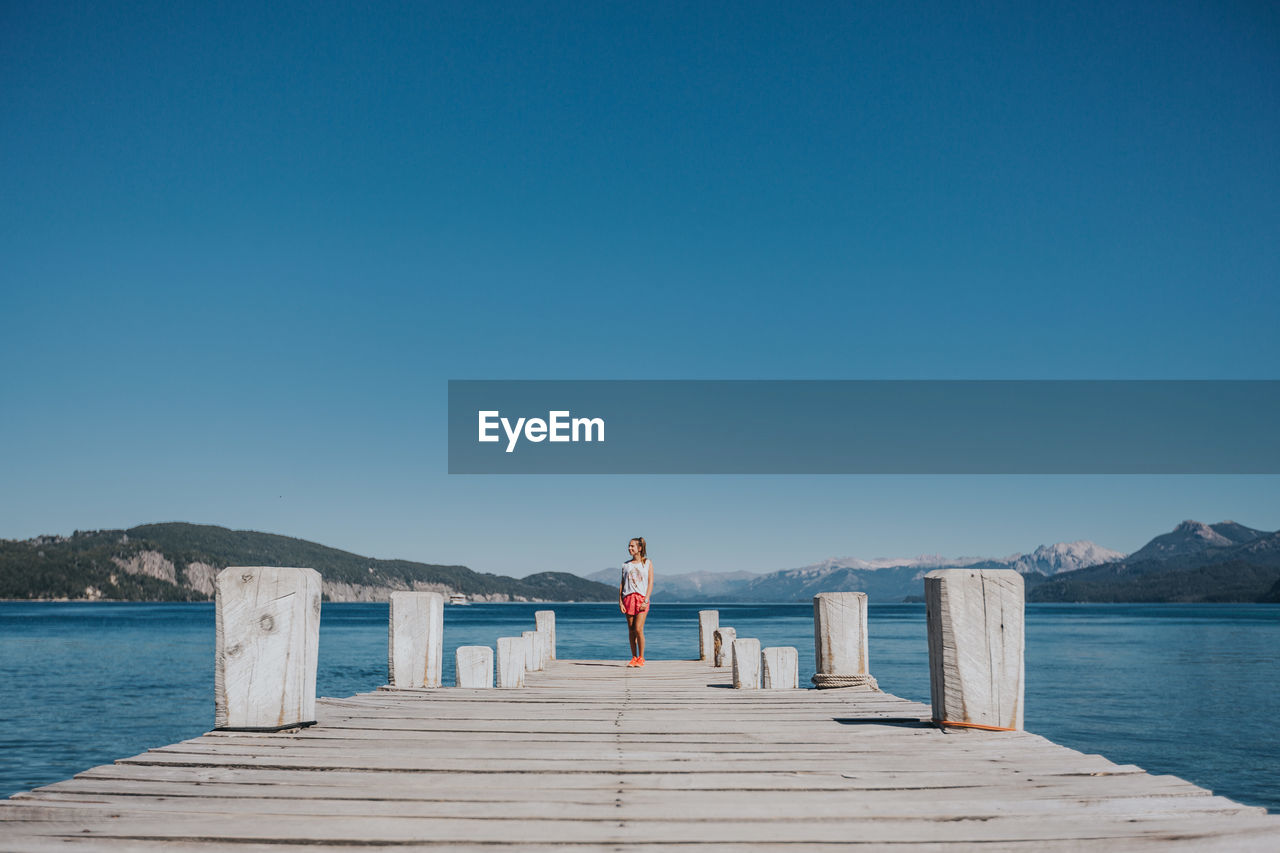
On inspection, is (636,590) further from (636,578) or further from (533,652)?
(533,652)

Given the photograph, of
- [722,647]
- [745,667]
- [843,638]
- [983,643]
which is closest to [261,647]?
[983,643]

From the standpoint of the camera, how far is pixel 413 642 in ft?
30.9

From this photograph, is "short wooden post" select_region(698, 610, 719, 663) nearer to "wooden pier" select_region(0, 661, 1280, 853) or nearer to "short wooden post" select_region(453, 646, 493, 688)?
"short wooden post" select_region(453, 646, 493, 688)

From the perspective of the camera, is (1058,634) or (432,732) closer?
(432,732)

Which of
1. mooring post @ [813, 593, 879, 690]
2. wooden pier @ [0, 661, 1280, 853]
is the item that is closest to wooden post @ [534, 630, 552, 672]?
mooring post @ [813, 593, 879, 690]

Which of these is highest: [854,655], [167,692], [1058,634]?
[854,655]

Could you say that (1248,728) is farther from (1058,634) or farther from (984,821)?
(1058,634)

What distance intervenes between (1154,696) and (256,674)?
4003 centimetres

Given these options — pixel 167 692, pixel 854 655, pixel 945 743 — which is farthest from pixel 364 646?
pixel 945 743

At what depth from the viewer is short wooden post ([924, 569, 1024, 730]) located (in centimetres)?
562

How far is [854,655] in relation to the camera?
1046cm

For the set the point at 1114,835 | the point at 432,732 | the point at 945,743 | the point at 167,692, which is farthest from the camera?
the point at 167,692

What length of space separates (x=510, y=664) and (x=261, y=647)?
193 inches

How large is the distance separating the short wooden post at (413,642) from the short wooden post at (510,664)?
747mm
